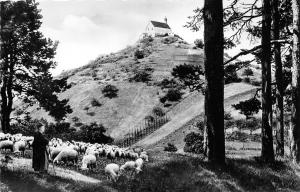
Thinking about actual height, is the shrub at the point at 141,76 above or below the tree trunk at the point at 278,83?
above

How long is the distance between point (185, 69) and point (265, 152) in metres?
3.95

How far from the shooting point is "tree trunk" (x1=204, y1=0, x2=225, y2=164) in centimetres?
1120

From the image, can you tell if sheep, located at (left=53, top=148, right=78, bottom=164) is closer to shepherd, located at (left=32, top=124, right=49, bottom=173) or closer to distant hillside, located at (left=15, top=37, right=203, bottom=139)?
shepherd, located at (left=32, top=124, right=49, bottom=173)

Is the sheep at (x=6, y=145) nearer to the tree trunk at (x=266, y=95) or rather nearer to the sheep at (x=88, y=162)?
the sheep at (x=88, y=162)

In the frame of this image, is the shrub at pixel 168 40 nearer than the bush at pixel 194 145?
No

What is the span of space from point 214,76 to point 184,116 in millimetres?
43450

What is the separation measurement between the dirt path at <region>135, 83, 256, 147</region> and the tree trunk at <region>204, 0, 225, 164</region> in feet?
111

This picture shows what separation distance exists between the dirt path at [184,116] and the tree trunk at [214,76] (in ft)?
111

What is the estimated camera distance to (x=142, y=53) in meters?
89.6

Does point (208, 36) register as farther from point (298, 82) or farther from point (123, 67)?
point (123, 67)

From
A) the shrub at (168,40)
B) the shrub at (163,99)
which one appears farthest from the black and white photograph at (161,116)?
the shrub at (168,40)

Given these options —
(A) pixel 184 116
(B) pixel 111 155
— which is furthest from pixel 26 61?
(A) pixel 184 116

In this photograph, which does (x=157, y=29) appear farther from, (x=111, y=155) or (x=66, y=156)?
(x=66, y=156)

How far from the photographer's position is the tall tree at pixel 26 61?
2894cm
